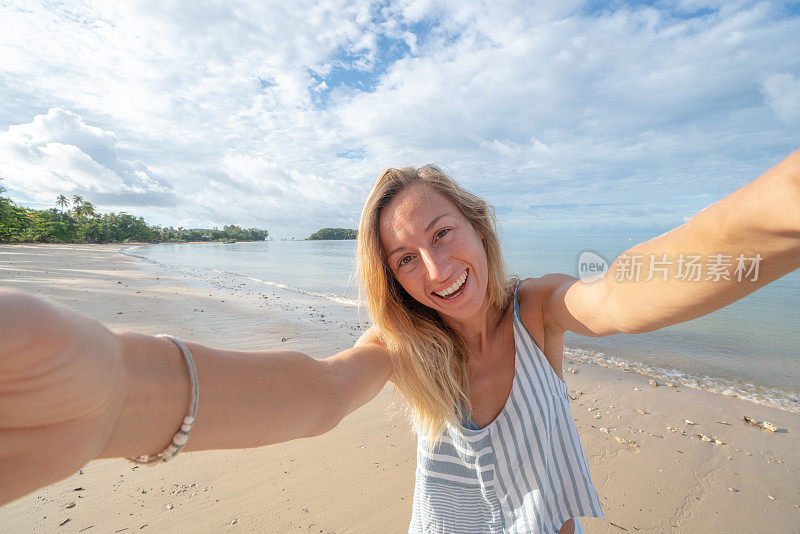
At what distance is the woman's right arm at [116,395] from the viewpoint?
0.60m

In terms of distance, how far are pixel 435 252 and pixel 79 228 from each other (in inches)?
3925

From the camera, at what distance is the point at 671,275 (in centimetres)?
99

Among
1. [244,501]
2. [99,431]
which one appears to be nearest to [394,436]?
[244,501]

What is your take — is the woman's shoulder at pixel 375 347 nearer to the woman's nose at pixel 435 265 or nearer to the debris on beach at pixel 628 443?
the woman's nose at pixel 435 265

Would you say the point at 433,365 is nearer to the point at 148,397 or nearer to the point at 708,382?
the point at 148,397

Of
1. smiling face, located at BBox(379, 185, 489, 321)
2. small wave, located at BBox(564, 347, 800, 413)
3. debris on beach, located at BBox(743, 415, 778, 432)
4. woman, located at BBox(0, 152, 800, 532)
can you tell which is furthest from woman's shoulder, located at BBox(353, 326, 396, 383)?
small wave, located at BBox(564, 347, 800, 413)

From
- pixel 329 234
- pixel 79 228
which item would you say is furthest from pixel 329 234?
pixel 79 228

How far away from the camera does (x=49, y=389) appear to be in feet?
2.10

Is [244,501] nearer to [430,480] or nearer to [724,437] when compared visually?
[430,480]

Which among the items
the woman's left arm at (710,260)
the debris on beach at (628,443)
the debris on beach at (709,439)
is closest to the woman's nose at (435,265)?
the woman's left arm at (710,260)

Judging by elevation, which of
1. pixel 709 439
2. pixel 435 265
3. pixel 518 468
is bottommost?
pixel 709 439

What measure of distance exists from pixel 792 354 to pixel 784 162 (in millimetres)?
9819

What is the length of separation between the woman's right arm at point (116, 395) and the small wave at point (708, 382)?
683 centimetres

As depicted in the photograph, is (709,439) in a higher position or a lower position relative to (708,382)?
lower
